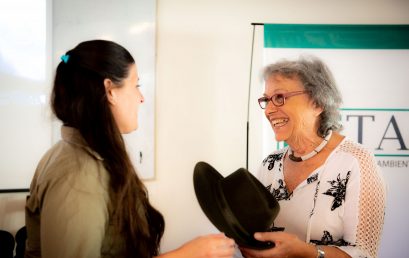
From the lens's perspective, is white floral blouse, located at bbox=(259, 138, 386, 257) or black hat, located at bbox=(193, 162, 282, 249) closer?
black hat, located at bbox=(193, 162, 282, 249)

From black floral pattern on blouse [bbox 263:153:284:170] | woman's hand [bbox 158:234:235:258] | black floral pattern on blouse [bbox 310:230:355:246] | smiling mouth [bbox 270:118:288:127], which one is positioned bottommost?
black floral pattern on blouse [bbox 310:230:355:246]

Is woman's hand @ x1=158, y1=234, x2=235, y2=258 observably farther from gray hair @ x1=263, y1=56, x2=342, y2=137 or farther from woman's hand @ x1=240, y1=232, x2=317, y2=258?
gray hair @ x1=263, y1=56, x2=342, y2=137

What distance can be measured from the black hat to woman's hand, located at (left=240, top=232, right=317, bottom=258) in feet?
0.10

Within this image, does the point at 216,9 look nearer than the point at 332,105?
No

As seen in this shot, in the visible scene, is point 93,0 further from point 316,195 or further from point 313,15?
point 316,195

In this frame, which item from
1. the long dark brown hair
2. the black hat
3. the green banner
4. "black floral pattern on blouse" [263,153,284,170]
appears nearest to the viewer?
the long dark brown hair

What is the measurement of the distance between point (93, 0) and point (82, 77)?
72.5 inches

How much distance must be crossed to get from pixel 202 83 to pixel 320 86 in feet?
4.35

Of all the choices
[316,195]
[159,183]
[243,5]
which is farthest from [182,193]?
[243,5]

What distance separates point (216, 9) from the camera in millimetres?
2740

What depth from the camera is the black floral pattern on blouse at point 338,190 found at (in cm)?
140

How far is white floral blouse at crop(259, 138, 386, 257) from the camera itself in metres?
1.34

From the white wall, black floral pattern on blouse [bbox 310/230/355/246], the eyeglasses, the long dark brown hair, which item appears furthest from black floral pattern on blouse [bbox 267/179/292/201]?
the white wall

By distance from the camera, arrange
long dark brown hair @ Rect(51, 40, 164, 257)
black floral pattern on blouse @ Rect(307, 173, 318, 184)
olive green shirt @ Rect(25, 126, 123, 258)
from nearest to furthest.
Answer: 1. olive green shirt @ Rect(25, 126, 123, 258)
2. long dark brown hair @ Rect(51, 40, 164, 257)
3. black floral pattern on blouse @ Rect(307, 173, 318, 184)
